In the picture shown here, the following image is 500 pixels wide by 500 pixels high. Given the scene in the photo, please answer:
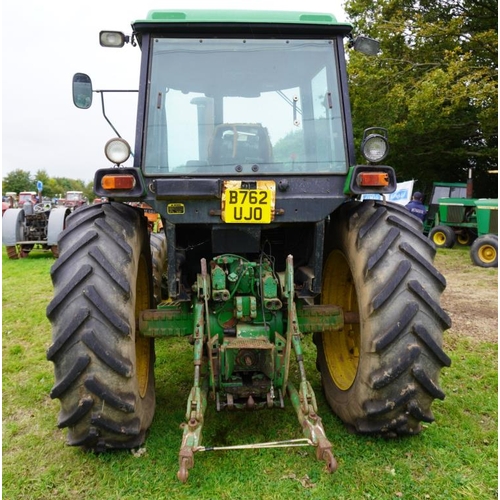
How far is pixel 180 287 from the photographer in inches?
128

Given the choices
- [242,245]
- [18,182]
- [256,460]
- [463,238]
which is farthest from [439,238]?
[18,182]

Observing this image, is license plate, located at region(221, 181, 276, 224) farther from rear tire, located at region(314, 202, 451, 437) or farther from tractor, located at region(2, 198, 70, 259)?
tractor, located at region(2, 198, 70, 259)

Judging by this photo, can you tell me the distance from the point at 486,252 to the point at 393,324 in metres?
9.18

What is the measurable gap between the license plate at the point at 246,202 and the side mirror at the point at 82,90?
4.12 ft

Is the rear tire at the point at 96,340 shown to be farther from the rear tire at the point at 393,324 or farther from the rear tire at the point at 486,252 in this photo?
the rear tire at the point at 486,252

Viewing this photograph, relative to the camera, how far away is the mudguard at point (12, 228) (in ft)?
40.2

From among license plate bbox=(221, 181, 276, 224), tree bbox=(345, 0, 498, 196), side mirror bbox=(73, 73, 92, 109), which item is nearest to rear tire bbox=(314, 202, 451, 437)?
license plate bbox=(221, 181, 276, 224)

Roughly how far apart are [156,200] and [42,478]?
1.68 metres

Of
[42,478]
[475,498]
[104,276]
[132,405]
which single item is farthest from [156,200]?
[475,498]

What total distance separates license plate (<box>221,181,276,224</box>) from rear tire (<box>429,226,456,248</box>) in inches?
461

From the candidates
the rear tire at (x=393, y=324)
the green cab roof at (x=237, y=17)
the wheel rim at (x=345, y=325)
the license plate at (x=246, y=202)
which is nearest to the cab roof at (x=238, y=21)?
the green cab roof at (x=237, y=17)

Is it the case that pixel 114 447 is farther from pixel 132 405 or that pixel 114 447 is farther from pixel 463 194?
pixel 463 194

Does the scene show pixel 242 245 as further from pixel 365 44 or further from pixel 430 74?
pixel 430 74

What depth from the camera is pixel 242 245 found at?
322 cm
